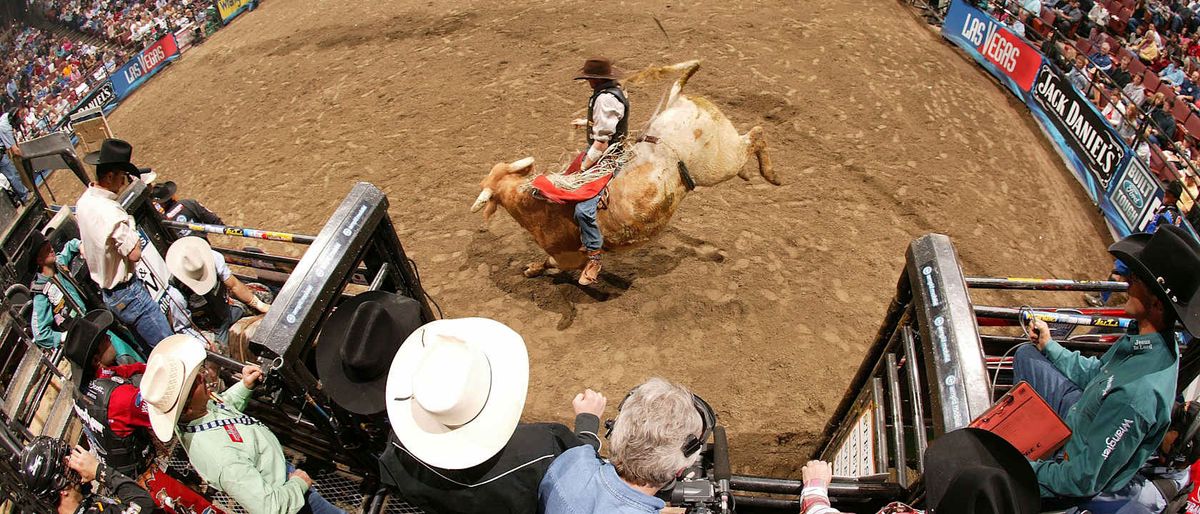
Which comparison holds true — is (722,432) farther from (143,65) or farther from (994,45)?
(143,65)

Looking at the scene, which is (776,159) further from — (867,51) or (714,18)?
(714,18)

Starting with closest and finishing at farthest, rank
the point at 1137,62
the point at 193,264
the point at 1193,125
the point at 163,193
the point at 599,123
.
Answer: the point at 193,264
the point at 599,123
the point at 163,193
the point at 1193,125
the point at 1137,62

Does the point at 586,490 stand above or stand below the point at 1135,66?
above

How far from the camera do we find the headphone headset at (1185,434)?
3.32 m

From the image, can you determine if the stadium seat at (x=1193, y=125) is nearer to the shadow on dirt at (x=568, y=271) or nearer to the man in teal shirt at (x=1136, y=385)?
the shadow on dirt at (x=568, y=271)

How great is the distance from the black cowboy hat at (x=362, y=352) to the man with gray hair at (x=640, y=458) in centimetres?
98

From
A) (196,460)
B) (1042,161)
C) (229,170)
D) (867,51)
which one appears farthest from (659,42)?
(196,460)

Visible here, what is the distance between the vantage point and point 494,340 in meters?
3.02

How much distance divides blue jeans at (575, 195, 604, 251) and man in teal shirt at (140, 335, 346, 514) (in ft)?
10.6

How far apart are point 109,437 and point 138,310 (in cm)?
164

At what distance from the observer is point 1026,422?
253cm

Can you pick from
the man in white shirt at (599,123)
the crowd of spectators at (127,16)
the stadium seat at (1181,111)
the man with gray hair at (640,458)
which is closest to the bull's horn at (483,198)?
the man in white shirt at (599,123)

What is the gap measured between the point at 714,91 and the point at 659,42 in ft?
7.01

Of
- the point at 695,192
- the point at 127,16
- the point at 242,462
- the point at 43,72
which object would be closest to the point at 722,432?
the point at 242,462
